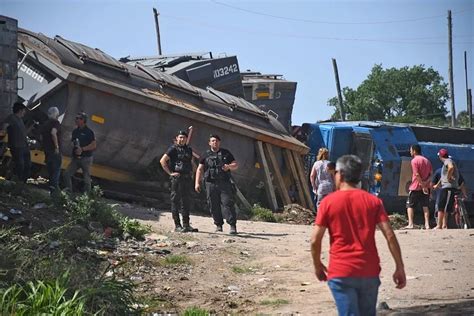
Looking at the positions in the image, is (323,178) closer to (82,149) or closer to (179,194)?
(179,194)

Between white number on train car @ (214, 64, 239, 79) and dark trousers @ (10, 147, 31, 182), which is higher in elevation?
white number on train car @ (214, 64, 239, 79)

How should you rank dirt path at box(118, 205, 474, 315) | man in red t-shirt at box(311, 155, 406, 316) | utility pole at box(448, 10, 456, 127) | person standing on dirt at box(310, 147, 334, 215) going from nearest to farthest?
man in red t-shirt at box(311, 155, 406, 316) → dirt path at box(118, 205, 474, 315) → person standing on dirt at box(310, 147, 334, 215) → utility pole at box(448, 10, 456, 127)

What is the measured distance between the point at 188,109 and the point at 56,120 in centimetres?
323

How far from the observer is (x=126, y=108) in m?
15.5

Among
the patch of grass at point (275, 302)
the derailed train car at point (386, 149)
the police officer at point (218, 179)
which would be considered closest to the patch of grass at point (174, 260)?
the patch of grass at point (275, 302)

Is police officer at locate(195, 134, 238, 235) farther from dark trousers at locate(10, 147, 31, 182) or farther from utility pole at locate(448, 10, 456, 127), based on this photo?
utility pole at locate(448, 10, 456, 127)

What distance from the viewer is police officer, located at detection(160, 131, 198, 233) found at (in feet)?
41.9

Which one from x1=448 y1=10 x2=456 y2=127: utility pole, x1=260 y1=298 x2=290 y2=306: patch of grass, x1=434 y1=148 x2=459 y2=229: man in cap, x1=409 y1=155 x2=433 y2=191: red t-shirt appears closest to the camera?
x1=260 y1=298 x2=290 y2=306: patch of grass

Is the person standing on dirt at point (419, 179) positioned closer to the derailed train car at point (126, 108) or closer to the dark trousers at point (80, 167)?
the derailed train car at point (126, 108)

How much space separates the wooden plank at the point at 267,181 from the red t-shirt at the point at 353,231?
1185 cm

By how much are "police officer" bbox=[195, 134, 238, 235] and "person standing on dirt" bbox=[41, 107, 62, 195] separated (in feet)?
7.69

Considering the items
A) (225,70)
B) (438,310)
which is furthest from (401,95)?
(438,310)

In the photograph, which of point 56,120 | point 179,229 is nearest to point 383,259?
point 179,229

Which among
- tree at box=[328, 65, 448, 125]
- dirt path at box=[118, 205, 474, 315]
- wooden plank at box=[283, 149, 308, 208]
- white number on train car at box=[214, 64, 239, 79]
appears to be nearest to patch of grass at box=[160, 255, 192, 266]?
dirt path at box=[118, 205, 474, 315]
